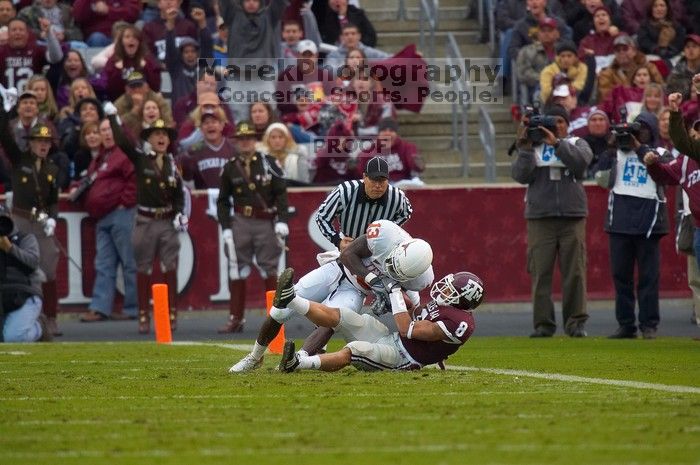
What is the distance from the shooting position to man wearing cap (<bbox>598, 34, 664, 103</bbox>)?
20.1m

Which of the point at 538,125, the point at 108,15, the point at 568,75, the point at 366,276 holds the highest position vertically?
the point at 108,15

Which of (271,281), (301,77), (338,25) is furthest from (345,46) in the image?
(271,281)

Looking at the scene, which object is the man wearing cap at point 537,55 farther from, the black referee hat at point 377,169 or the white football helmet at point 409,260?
the white football helmet at point 409,260

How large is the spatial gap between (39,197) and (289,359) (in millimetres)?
6949

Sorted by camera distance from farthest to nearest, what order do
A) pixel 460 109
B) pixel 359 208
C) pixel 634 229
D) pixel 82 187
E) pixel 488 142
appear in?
pixel 460 109, pixel 488 142, pixel 82 187, pixel 634 229, pixel 359 208

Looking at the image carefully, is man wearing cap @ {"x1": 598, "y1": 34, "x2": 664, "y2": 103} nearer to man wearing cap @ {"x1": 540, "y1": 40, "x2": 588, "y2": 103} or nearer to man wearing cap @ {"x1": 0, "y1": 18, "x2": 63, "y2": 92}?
man wearing cap @ {"x1": 540, "y1": 40, "x2": 588, "y2": 103}

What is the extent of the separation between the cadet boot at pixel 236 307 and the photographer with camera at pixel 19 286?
1.93 metres

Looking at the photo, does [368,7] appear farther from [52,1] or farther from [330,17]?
[52,1]

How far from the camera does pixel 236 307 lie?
1666 centimetres

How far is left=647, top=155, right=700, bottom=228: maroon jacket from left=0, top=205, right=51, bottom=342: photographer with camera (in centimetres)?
609

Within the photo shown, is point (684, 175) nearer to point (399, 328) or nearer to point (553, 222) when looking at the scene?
point (553, 222)

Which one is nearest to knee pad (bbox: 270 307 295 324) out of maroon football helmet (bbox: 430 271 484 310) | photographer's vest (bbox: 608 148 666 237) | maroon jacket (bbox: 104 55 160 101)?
maroon football helmet (bbox: 430 271 484 310)

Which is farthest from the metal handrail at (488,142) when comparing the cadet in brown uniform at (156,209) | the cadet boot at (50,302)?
the cadet boot at (50,302)

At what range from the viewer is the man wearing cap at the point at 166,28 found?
20.7 m
